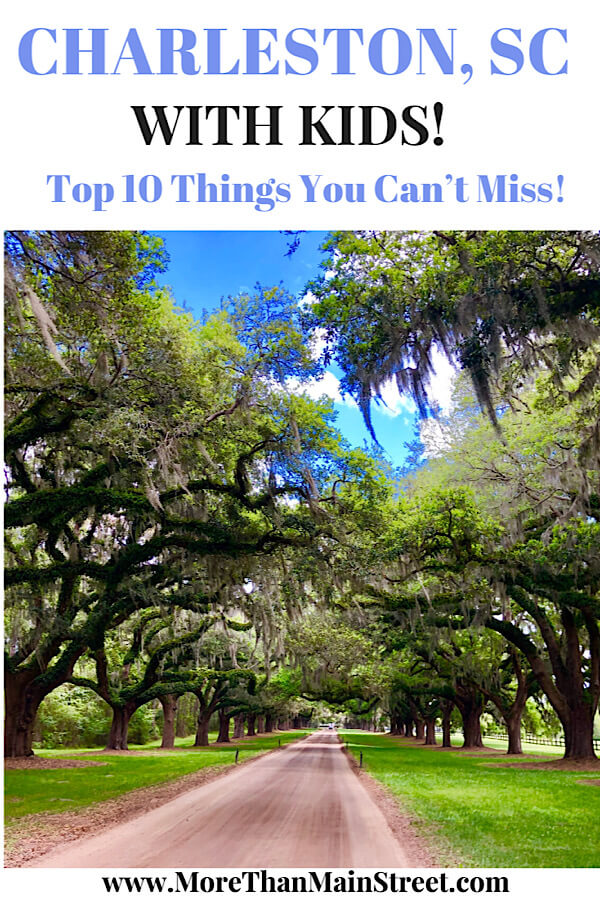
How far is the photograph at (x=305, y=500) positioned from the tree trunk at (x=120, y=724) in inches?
140

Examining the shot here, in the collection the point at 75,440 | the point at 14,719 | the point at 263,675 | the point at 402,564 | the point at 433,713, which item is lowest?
the point at 433,713

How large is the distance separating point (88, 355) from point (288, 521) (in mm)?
4989

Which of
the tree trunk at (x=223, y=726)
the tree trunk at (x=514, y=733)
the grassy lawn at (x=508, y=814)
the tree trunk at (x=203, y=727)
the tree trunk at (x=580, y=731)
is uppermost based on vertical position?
the grassy lawn at (x=508, y=814)

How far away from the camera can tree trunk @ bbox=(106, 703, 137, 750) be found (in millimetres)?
29766

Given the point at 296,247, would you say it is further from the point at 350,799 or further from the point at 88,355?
the point at 350,799

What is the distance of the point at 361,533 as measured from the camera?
595 inches

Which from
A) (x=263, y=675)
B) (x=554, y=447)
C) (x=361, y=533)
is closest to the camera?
(x=361, y=533)

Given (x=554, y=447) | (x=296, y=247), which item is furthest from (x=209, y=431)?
(x=554, y=447)

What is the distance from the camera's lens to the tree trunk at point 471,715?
3532 cm

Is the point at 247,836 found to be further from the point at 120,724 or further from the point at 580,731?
the point at 120,724

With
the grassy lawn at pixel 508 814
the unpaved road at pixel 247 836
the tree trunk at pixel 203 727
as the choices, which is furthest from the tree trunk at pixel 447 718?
the unpaved road at pixel 247 836
